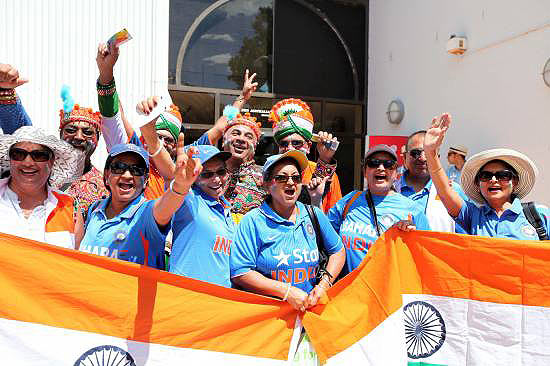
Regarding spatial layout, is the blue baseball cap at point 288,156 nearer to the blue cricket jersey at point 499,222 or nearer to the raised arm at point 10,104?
the blue cricket jersey at point 499,222

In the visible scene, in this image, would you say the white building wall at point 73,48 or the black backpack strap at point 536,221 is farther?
the white building wall at point 73,48

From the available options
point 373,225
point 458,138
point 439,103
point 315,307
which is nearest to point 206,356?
point 315,307

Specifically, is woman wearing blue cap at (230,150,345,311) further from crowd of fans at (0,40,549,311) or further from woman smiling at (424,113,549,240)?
woman smiling at (424,113,549,240)

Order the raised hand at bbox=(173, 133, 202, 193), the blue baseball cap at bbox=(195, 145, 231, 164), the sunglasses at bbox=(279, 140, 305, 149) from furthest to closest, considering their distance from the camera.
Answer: the sunglasses at bbox=(279, 140, 305, 149) → the blue baseball cap at bbox=(195, 145, 231, 164) → the raised hand at bbox=(173, 133, 202, 193)

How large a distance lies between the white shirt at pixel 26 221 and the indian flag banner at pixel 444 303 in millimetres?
1583

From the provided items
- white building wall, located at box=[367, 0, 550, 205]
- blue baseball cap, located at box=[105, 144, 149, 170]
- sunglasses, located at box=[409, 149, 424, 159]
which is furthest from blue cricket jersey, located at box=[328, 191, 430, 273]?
white building wall, located at box=[367, 0, 550, 205]

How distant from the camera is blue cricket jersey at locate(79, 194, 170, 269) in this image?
9.36 feet

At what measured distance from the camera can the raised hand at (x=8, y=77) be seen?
305 centimetres

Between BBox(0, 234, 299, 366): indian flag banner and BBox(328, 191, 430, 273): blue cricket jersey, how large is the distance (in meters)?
0.71

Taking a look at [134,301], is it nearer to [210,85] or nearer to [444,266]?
[444,266]

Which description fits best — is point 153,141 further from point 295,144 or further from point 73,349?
point 295,144

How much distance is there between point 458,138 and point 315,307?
6.69m

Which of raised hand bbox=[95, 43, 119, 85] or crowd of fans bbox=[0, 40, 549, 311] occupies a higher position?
raised hand bbox=[95, 43, 119, 85]

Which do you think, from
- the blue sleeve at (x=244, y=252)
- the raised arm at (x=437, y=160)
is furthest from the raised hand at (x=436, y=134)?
the blue sleeve at (x=244, y=252)
